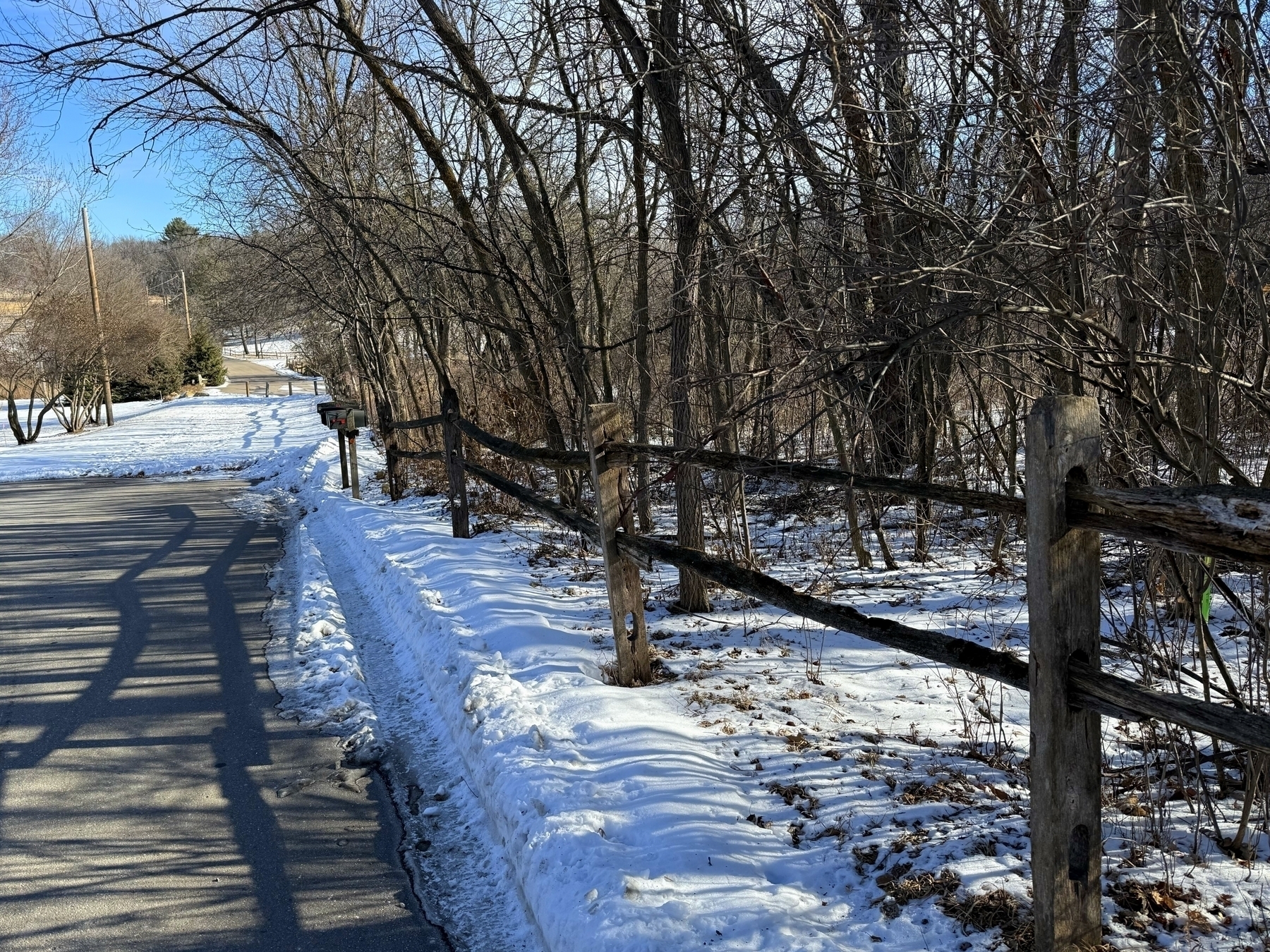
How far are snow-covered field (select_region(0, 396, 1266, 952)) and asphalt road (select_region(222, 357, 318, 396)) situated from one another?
181 ft

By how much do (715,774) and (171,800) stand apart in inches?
106

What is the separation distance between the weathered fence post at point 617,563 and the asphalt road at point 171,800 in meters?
1.49

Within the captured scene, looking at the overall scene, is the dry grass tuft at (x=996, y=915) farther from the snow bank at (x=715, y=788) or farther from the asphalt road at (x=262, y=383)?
the asphalt road at (x=262, y=383)

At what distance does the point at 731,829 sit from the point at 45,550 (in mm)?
11077

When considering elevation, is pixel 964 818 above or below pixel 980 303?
below

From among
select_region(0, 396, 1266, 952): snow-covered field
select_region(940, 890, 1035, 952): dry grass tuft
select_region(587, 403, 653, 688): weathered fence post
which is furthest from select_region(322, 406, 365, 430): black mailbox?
select_region(940, 890, 1035, 952): dry grass tuft

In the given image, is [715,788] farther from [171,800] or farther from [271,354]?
[271,354]

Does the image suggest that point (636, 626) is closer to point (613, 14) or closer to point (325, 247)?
point (613, 14)

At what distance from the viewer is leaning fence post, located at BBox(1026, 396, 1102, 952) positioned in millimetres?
2371

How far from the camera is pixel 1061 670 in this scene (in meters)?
2.42

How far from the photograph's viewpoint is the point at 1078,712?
8.00ft

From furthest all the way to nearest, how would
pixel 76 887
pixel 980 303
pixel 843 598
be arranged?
pixel 843 598, pixel 76 887, pixel 980 303

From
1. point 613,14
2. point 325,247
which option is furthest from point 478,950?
point 325,247

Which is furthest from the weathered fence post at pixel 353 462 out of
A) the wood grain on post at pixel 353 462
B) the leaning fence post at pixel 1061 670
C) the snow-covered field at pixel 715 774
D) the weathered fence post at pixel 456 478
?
the leaning fence post at pixel 1061 670
